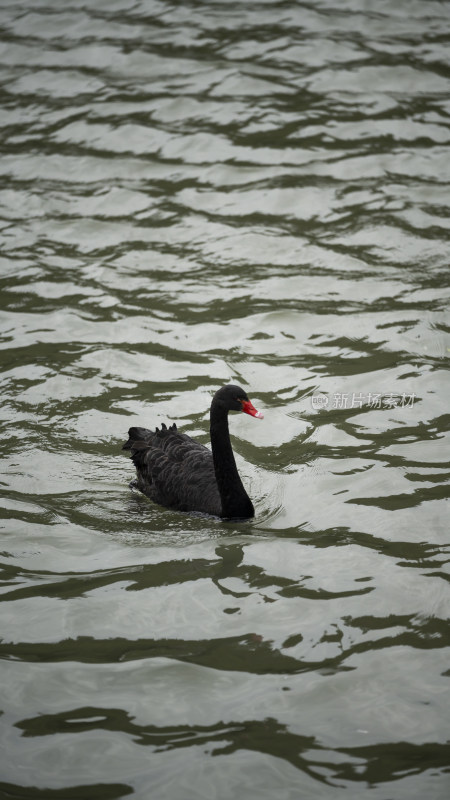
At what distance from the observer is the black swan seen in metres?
6.60

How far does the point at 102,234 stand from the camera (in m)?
11.6

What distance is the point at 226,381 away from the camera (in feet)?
28.7

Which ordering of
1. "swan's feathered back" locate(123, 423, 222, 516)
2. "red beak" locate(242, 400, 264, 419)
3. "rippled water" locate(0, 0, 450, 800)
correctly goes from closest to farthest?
"rippled water" locate(0, 0, 450, 800) → "red beak" locate(242, 400, 264, 419) → "swan's feathered back" locate(123, 423, 222, 516)

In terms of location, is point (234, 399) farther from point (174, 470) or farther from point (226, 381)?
point (226, 381)

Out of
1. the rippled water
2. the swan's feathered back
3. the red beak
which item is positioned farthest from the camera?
the swan's feathered back

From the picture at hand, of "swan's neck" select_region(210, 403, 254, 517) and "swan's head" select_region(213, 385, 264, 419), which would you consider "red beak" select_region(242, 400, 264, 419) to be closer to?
"swan's head" select_region(213, 385, 264, 419)

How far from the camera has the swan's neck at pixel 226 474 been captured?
6.57 metres

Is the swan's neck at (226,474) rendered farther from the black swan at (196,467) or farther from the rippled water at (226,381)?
the rippled water at (226,381)

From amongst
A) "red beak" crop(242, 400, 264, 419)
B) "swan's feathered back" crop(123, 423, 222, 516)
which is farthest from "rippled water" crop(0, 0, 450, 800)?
"red beak" crop(242, 400, 264, 419)

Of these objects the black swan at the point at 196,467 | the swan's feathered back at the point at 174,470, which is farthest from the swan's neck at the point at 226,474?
the swan's feathered back at the point at 174,470

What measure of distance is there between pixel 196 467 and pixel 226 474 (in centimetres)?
55

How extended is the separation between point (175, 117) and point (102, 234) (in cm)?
315

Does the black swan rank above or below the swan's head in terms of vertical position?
below

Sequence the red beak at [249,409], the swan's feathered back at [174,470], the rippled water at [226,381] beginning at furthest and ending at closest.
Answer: the swan's feathered back at [174,470], the red beak at [249,409], the rippled water at [226,381]
